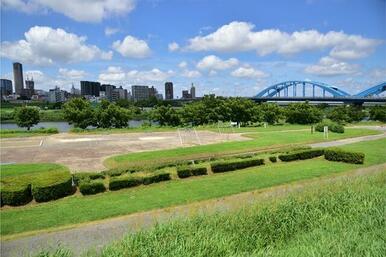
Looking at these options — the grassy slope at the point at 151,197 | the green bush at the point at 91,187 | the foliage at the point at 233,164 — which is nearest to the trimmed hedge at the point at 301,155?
the grassy slope at the point at 151,197

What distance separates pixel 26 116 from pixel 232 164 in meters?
36.7

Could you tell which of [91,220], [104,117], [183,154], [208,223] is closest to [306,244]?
[208,223]

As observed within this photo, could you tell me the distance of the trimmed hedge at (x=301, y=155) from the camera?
2150 centimetres

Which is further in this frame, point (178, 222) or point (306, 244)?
point (178, 222)

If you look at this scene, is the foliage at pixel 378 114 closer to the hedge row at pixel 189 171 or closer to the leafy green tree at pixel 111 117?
the leafy green tree at pixel 111 117

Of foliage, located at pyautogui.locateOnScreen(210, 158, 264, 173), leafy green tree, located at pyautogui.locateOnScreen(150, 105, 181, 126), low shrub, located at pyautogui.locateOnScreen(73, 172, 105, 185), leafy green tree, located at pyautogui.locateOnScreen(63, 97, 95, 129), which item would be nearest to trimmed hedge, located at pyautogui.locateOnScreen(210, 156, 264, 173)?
foliage, located at pyautogui.locateOnScreen(210, 158, 264, 173)

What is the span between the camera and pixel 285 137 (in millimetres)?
31766

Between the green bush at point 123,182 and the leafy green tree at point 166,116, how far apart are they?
35679mm

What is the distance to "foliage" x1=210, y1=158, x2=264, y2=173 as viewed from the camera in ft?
59.7

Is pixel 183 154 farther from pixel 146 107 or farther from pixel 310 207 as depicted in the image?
pixel 146 107

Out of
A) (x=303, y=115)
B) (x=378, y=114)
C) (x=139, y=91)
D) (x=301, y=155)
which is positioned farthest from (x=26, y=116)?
(x=139, y=91)

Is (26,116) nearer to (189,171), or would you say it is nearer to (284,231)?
(189,171)

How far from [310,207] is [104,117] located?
38.5 meters

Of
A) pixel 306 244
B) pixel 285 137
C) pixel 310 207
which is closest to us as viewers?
pixel 306 244
